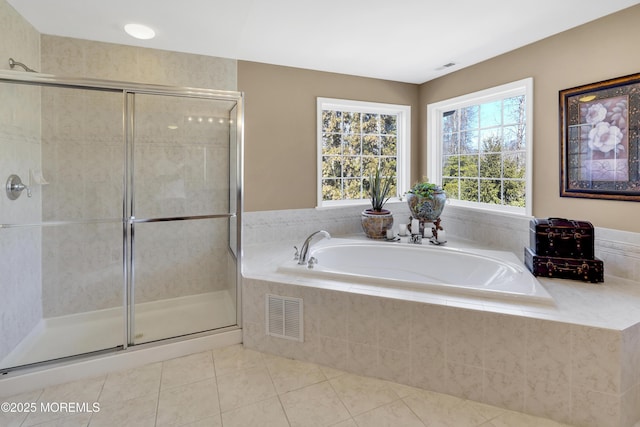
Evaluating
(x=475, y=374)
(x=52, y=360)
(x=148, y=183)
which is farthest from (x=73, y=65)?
(x=475, y=374)

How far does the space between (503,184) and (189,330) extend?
3.12 meters

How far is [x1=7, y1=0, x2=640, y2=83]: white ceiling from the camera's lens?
2.19 m

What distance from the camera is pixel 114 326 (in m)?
2.56

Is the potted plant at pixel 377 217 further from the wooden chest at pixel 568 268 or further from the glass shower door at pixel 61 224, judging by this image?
the glass shower door at pixel 61 224

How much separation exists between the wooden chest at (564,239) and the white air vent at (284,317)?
→ 1.75 m

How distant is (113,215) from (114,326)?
0.85m

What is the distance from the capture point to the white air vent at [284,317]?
7.44 feet

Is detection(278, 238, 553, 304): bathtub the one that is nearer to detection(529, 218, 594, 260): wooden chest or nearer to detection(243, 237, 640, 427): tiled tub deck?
detection(243, 237, 640, 427): tiled tub deck

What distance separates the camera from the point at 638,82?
7.22 feet

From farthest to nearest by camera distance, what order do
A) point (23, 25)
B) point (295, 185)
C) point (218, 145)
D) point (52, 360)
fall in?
point (295, 185), point (218, 145), point (23, 25), point (52, 360)

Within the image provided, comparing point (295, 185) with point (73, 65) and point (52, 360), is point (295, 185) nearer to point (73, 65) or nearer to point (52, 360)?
point (73, 65)

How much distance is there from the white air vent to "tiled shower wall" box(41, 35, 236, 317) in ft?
2.19

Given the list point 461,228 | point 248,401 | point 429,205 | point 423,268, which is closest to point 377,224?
point 429,205

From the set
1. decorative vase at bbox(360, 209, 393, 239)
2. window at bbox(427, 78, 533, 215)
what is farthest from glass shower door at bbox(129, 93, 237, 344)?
window at bbox(427, 78, 533, 215)
